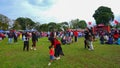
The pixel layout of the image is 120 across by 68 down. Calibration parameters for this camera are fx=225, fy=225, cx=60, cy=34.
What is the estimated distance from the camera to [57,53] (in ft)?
51.3

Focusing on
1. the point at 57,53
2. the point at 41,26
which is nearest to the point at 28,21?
the point at 41,26

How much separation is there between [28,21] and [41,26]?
12618mm

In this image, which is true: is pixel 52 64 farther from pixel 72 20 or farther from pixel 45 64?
pixel 72 20

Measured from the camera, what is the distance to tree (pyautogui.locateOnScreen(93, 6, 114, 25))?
97481 mm

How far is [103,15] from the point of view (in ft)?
322

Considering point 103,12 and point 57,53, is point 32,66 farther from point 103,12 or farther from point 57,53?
point 103,12

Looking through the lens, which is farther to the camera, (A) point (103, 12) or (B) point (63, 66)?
(A) point (103, 12)

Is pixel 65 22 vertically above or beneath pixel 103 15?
beneath

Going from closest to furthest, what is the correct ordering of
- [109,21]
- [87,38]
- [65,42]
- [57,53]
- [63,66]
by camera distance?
1. [63,66]
2. [57,53]
3. [87,38]
4. [65,42]
5. [109,21]

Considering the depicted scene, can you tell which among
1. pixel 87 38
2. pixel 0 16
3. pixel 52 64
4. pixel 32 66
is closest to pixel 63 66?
pixel 52 64

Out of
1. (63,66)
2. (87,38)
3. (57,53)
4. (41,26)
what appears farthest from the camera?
(41,26)

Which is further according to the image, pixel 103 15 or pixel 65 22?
pixel 65 22

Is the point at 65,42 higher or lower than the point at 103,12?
lower

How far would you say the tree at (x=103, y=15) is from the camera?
97.5m
